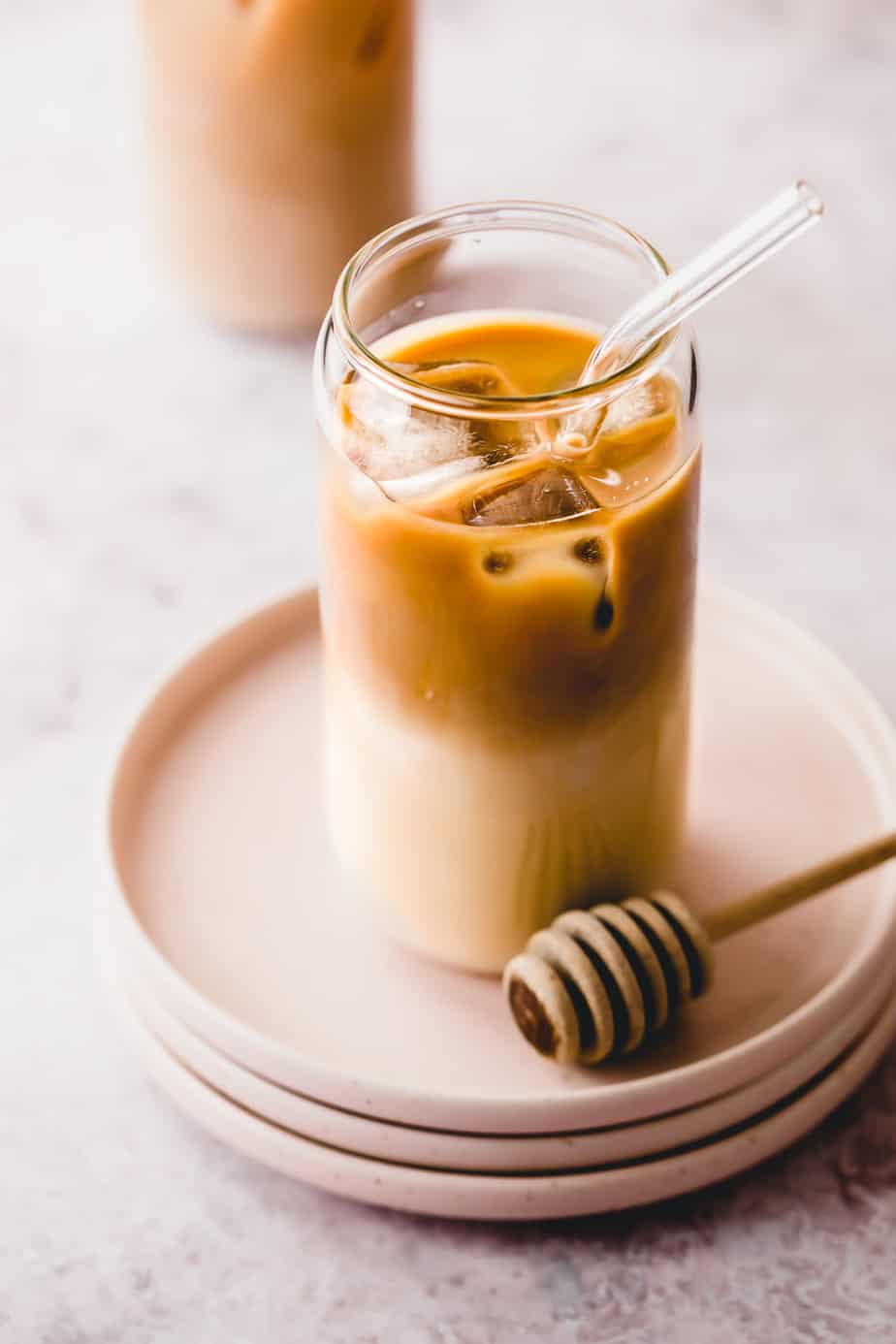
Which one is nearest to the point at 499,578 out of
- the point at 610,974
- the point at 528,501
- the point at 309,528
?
the point at 528,501

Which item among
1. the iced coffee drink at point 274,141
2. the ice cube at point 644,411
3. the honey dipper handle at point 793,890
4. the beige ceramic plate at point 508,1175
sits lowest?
the beige ceramic plate at point 508,1175

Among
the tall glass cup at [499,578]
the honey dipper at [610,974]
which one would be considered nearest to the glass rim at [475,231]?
the tall glass cup at [499,578]

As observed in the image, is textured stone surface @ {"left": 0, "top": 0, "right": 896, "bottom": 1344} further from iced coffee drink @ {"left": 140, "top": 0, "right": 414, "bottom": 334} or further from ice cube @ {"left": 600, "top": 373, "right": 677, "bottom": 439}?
ice cube @ {"left": 600, "top": 373, "right": 677, "bottom": 439}

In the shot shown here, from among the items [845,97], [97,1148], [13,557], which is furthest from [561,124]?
[97,1148]

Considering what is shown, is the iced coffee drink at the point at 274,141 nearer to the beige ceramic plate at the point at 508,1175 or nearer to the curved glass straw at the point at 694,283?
the curved glass straw at the point at 694,283

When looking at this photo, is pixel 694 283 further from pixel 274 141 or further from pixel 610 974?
pixel 274 141

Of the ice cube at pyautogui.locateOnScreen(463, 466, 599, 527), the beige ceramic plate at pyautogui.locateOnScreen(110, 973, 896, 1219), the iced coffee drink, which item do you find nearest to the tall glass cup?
the ice cube at pyautogui.locateOnScreen(463, 466, 599, 527)
